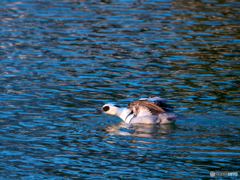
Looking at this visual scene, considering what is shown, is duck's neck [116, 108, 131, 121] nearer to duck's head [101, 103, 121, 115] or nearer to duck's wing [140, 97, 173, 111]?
duck's head [101, 103, 121, 115]

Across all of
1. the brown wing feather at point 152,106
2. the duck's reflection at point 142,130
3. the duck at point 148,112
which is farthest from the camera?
the brown wing feather at point 152,106

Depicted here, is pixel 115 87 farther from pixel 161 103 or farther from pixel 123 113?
pixel 161 103

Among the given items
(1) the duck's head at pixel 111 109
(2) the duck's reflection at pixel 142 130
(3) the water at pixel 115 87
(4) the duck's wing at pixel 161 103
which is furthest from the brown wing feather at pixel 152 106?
(1) the duck's head at pixel 111 109

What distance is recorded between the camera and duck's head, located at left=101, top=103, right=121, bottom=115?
1311 centimetres

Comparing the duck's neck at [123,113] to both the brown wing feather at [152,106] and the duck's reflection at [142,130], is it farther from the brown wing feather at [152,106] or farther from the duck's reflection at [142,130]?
the brown wing feather at [152,106]

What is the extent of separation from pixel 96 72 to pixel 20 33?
7.50 metres

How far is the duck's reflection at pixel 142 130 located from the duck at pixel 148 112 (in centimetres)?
15

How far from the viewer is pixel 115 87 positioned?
15844mm

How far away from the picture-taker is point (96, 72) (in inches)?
689

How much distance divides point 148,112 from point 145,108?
0.47ft

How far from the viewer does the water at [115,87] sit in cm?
988

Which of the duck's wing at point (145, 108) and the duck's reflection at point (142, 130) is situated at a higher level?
the duck's wing at point (145, 108)

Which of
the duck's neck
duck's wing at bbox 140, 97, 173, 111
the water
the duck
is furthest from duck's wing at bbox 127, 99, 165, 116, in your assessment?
the water

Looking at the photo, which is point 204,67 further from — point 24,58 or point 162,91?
point 24,58
